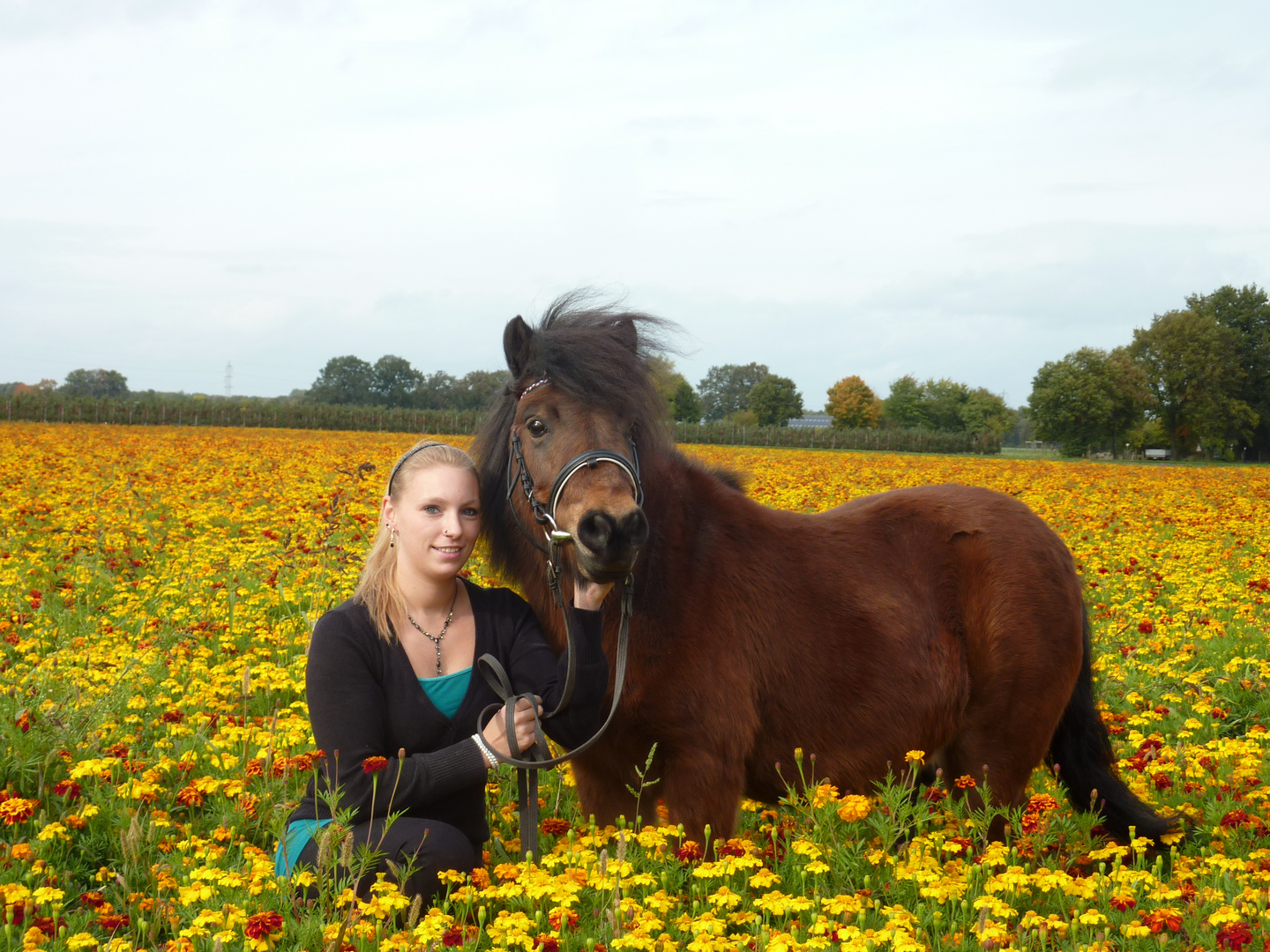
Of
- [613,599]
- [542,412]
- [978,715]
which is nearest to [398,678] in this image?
[613,599]

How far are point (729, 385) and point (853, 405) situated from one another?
73.4 feet

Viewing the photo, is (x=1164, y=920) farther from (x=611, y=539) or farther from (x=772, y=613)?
(x=611, y=539)

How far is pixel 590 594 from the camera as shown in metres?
3.13

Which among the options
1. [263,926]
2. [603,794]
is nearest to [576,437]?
[603,794]

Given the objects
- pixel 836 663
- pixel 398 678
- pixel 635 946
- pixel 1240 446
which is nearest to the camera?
pixel 635 946

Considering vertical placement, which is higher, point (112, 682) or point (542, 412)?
point (542, 412)

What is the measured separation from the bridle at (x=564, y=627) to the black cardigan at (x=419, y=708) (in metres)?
0.07

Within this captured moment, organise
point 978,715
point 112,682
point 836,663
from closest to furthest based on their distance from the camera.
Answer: point 836,663 < point 978,715 < point 112,682

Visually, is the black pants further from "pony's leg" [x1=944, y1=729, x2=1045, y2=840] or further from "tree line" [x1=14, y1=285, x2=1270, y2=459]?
"tree line" [x1=14, y1=285, x2=1270, y2=459]

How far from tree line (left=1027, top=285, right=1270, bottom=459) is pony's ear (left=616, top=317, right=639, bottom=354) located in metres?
78.4

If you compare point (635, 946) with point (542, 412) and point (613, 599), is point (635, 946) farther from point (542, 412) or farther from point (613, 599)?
point (542, 412)

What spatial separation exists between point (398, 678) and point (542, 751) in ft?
1.91

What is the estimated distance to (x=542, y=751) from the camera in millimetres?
3162

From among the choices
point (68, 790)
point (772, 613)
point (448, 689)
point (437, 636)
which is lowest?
point (68, 790)
